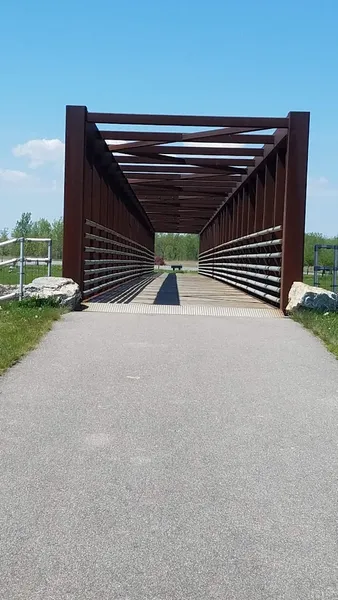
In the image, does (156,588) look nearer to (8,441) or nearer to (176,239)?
(8,441)

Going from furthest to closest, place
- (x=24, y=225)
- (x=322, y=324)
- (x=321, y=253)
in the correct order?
(x=24, y=225), (x=321, y=253), (x=322, y=324)

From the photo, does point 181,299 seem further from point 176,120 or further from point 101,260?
point 176,120

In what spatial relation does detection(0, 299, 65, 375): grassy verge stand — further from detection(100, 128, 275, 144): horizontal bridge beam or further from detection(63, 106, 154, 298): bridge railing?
detection(100, 128, 275, 144): horizontal bridge beam

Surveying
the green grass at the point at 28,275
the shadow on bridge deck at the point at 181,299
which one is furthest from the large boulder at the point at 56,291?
the green grass at the point at 28,275

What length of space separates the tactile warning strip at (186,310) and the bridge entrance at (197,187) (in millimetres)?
430

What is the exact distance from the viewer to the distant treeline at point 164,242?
47719mm

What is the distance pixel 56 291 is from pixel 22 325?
2.17 metres

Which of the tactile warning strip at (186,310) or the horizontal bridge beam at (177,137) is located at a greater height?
the horizontal bridge beam at (177,137)

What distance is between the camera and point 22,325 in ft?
27.5

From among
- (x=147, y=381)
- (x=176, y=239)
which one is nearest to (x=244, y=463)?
(x=147, y=381)

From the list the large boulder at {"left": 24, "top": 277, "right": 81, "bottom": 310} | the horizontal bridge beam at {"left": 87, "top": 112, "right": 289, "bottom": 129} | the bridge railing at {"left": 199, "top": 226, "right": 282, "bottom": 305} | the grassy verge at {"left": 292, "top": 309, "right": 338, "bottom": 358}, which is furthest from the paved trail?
the horizontal bridge beam at {"left": 87, "top": 112, "right": 289, "bottom": 129}

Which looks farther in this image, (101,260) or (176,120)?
(101,260)

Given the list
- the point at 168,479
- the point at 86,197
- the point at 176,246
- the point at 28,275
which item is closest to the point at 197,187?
the point at 28,275

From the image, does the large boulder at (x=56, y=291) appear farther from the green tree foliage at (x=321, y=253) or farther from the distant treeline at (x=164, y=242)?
the green tree foliage at (x=321, y=253)
